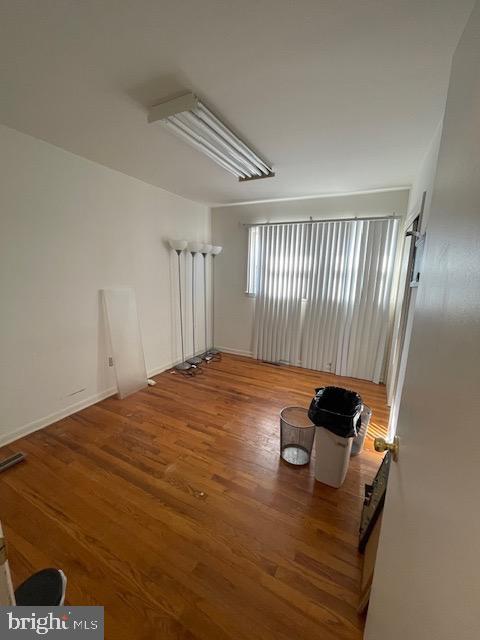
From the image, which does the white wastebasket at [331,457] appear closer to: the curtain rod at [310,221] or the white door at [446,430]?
the white door at [446,430]

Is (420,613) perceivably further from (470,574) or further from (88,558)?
(88,558)

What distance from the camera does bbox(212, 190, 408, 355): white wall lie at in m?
3.19

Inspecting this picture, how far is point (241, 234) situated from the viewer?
392cm

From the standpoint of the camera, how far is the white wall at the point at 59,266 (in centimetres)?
195

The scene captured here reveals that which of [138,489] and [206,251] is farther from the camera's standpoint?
[206,251]

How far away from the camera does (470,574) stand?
1.07ft

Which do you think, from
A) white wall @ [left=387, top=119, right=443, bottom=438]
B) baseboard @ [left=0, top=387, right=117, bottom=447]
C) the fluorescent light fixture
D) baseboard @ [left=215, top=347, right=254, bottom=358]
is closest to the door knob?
white wall @ [left=387, top=119, right=443, bottom=438]

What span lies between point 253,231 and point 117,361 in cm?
260

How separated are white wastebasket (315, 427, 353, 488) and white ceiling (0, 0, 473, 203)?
201 cm

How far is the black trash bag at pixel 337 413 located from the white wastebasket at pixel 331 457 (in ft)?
0.18

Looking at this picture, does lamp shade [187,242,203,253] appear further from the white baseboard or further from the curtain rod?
the white baseboard

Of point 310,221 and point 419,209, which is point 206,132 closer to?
point 419,209

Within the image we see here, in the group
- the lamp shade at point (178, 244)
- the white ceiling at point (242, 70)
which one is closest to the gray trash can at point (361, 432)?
the white ceiling at point (242, 70)

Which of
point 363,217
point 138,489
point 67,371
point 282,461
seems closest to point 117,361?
point 67,371
